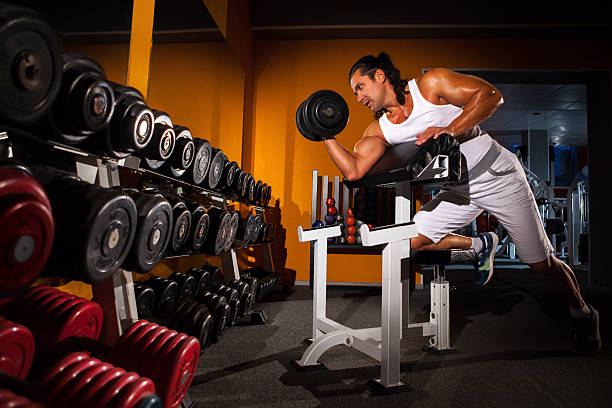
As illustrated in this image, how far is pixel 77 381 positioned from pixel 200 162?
1.28 meters

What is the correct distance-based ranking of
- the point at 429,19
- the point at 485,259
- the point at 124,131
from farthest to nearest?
the point at 429,19 < the point at 485,259 < the point at 124,131

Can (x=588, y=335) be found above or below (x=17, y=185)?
below

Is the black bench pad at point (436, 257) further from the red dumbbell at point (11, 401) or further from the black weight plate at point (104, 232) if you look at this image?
the red dumbbell at point (11, 401)

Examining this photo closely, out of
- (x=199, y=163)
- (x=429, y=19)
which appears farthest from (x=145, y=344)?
(x=429, y=19)

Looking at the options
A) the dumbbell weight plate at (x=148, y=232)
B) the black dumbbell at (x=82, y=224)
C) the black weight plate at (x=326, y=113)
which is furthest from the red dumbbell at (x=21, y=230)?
the black weight plate at (x=326, y=113)

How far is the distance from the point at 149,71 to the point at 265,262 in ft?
6.61

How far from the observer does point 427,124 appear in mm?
1768

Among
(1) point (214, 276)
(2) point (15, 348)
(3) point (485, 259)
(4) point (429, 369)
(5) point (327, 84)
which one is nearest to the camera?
(2) point (15, 348)

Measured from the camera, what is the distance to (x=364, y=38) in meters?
4.24

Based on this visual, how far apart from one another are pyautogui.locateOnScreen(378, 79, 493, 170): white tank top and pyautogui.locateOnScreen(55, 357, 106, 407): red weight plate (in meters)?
1.56

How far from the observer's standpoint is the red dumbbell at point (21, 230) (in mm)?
643

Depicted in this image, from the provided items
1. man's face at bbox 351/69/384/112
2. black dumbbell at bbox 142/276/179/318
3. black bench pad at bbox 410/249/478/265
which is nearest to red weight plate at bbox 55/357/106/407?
black dumbbell at bbox 142/276/179/318

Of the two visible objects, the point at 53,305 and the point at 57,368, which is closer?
the point at 57,368

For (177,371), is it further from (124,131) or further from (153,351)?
(124,131)
